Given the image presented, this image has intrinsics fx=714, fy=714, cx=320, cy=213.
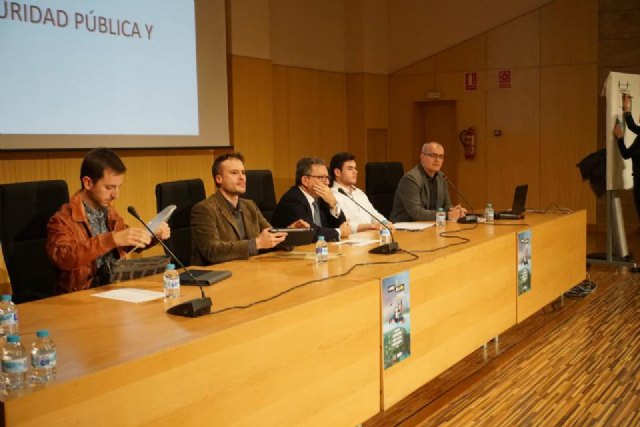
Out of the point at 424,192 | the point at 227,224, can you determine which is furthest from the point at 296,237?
the point at 424,192

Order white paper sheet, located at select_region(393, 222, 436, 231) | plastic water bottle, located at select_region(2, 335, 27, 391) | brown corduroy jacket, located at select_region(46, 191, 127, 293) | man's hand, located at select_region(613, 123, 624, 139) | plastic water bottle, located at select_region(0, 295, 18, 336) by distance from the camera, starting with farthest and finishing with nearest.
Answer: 1. man's hand, located at select_region(613, 123, 624, 139)
2. white paper sheet, located at select_region(393, 222, 436, 231)
3. brown corduroy jacket, located at select_region(46, 191, 127, 293)
4. plastic water bottle, located at select_region(0, 295, 18, 336)
5. plastic water bottle, located at select_region(2, 335, 27, 391)

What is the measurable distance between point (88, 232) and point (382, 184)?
116 inches

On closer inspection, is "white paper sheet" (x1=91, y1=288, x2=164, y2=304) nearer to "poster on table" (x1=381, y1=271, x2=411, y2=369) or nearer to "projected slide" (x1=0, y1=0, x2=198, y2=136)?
"poster on table" (x1=381, y1=271, x2=411, y2=369)

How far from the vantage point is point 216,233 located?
3324 millimetres

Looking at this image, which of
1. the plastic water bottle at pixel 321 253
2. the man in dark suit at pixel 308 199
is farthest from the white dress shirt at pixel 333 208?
the plastic water bottle at pixel 321 253

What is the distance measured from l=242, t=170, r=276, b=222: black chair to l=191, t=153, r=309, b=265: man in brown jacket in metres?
0.56

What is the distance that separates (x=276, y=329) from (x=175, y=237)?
1.70 meters

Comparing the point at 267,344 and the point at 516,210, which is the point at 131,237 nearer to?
the point at 267,344

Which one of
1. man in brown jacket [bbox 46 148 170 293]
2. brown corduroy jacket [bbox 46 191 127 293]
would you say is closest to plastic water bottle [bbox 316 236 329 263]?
man in brown jacket [bbox 46 148 170 293]

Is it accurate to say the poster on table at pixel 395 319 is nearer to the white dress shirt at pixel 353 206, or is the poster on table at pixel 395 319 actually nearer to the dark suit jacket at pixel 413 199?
the white dress shirt at pixel 353 206

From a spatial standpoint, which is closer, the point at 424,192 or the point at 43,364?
the point at 43,364

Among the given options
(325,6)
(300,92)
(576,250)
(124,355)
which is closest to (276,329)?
(124,355)

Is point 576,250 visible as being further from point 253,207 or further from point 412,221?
point 253,207

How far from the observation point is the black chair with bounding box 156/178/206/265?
143 inches
